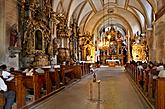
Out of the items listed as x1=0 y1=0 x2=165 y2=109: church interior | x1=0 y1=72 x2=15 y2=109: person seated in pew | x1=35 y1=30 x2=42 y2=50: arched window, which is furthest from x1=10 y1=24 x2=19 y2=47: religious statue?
x1=0 y1=72 x2=15 y2=109: person seated in pew

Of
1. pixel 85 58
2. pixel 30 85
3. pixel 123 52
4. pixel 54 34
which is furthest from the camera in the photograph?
pixel 123 52

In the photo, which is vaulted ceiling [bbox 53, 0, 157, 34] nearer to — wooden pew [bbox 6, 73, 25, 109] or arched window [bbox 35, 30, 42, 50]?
arched window [bbox 35, 30, 42, 50]

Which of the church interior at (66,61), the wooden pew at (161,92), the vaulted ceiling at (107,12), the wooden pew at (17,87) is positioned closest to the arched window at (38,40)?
the church interior at (66,61)

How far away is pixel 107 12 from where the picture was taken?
31.7 meters

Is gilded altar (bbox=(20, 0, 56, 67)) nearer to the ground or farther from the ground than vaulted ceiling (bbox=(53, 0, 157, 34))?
nearer to the ground

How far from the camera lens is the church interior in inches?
296

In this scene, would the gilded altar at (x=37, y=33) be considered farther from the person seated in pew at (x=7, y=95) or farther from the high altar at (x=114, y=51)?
the high altar at (x=114, y=51)

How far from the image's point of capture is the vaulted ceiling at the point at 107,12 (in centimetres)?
2161

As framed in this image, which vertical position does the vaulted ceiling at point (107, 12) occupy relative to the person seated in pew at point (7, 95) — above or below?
above

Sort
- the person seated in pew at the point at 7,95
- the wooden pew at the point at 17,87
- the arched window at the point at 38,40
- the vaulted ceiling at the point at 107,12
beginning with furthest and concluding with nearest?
1. the vaulted ceiling at the point at 107,12
2. the arched window at the point at 38,40
3. the wooden pew at the point at 17,87
4. the person seated in pew at the point at 7,95

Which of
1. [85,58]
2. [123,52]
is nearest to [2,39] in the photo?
[85,58]

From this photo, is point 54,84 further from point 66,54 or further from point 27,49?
point 66,54

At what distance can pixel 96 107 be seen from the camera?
7.00 m

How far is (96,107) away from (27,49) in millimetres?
6747
